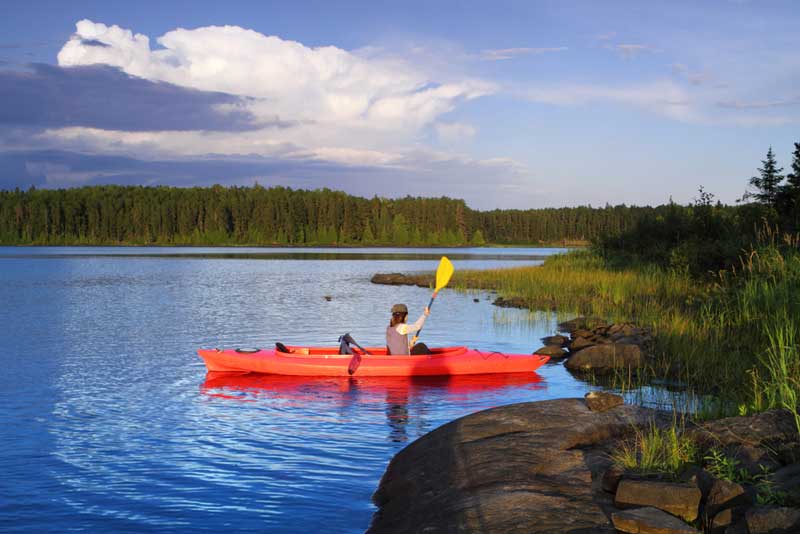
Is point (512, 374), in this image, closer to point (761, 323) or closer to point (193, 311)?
point (761, 323)

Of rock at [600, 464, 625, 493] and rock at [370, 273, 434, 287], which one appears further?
rock at [370, 273, 434, 287]

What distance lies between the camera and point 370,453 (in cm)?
936

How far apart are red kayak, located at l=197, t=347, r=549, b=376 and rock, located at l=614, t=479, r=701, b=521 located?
9.00 meters

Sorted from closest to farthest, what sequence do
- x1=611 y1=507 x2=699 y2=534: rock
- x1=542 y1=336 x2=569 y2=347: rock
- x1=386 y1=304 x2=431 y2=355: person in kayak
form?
x1=611 y1=507 x2=699 y2=534: rock → x1=386 y1=304 x2=431 y2=355: person in kayak → x1=542 y1=336 x2=569 y2=347: rock

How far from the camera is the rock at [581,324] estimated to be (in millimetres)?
19406

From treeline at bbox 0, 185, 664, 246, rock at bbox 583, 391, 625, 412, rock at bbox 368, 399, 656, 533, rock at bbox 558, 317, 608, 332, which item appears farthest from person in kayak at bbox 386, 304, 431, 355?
treeline at bbox 0, 185, 664, 246

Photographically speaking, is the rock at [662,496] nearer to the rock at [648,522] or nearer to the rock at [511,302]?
the rock at [648,522]

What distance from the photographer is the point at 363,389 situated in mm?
13695

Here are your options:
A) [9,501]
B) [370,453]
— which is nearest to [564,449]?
[370,453]

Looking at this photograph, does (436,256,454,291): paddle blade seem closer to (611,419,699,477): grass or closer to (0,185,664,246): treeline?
(611,419,699,477): grass

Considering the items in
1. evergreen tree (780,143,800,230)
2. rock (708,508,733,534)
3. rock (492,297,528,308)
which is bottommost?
rock (492,297,528,308)

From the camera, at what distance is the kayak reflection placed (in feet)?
40.4

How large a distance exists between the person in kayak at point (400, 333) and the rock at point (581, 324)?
6379mm

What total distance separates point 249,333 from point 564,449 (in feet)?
53.8
